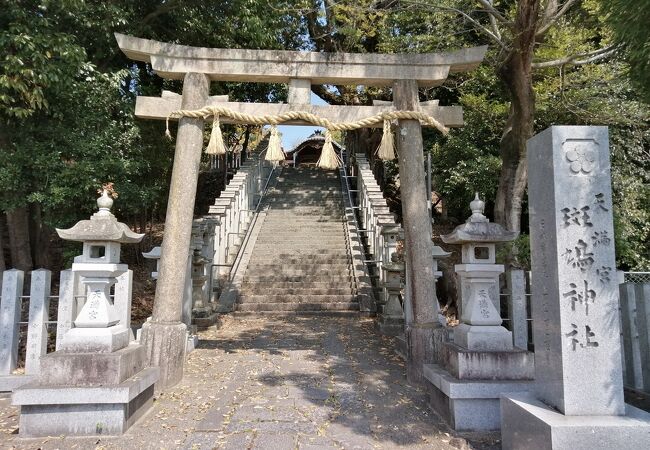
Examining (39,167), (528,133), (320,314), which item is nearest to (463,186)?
(528,133)

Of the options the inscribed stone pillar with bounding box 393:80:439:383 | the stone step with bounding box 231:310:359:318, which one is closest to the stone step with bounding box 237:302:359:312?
the stone step with bounding box 231:310:359:318

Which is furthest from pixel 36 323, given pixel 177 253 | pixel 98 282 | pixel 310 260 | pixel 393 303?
pixel 310 260

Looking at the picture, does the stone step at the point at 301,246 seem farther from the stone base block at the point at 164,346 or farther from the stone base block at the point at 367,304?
the stone base block at the point at 164,346

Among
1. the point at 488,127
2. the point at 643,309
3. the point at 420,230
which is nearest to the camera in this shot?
the point at 643,309

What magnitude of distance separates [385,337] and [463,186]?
6500 mm

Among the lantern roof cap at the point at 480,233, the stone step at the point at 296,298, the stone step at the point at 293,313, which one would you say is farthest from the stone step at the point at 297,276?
the lantern roof cap at the point at 480,233

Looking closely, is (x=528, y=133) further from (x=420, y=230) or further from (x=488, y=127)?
(x=488, y=127)

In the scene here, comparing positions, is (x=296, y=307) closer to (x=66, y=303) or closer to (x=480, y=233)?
(x=66, y=303)

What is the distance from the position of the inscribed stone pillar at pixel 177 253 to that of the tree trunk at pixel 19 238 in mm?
5410

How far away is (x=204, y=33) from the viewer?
9188 millimetres

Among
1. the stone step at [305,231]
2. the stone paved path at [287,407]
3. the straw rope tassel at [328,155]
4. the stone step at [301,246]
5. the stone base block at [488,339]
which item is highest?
the straw rope tassel at [328,155]

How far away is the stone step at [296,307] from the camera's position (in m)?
8.72

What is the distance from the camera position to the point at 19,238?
8367mm

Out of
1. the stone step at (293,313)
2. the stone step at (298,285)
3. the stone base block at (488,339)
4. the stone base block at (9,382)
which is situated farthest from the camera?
the stone step at (298,285)
